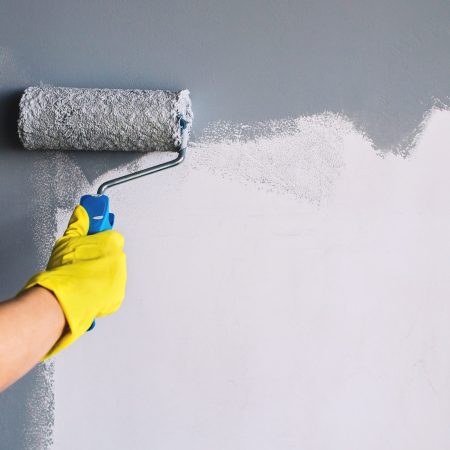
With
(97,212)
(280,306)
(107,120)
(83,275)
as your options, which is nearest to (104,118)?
(107,120)

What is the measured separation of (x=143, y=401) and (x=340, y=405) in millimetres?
386

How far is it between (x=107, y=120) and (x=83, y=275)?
32 cm

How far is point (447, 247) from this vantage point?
1271mm

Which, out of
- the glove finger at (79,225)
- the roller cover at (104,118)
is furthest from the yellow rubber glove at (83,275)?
the roller cover at (104,118)

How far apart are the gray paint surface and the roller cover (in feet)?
0.28

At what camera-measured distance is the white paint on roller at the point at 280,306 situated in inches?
50.4

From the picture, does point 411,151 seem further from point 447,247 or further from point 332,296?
point 332,296

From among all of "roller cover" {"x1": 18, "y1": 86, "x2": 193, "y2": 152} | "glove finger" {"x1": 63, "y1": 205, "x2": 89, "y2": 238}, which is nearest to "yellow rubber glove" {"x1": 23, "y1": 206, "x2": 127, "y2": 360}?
"glove finger" {"x1": 63, "y1": 205, "x2": 89, "y2": 238}

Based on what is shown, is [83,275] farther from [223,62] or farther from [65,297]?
[223,62]

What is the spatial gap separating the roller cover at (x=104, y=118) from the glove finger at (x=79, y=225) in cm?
15

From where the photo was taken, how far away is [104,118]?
1213mm

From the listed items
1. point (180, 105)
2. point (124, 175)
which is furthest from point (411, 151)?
point (124, 175)

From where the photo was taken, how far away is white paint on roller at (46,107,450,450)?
1280 mm

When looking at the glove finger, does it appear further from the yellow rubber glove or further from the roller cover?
the roller cover
